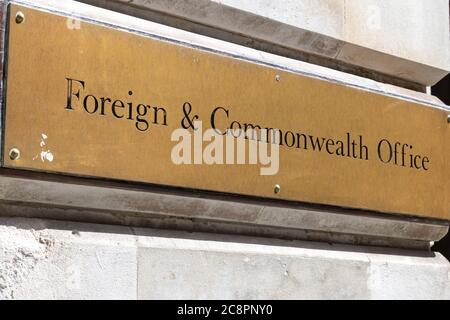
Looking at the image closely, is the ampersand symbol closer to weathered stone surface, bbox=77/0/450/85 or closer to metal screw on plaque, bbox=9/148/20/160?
weathered stone surface, bbox=77/0/450/85

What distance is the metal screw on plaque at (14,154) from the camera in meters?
2.89

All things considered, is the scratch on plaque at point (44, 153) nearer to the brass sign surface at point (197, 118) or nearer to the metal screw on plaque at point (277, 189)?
the brass sign surface at point (197, 118)

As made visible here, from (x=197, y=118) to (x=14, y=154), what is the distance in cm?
75

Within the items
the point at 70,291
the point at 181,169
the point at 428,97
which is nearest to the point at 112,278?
the point at 70,291

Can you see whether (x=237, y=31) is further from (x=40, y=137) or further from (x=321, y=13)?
(x=40, y=137)

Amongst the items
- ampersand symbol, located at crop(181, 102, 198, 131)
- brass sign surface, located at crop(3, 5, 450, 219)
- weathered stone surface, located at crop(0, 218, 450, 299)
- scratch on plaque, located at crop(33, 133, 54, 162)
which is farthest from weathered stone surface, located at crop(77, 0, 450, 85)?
weathered stone surface, located at crop(0, 218, 450, 299)

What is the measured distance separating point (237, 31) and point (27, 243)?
3.99 ft

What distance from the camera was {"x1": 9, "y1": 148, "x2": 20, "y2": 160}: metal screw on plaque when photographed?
2891mm

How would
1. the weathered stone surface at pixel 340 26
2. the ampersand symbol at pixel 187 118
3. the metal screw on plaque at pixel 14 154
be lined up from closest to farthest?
the metal screw on plaque at pixel 14 154, the ampersand symbol at pixel 187 118, the weathered stone surface at pixel 340 26

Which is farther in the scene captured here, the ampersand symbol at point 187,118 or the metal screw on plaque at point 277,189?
the metal screw on plaque at point 277,189

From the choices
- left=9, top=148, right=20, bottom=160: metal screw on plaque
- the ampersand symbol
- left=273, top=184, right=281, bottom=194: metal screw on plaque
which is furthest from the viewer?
left=273, top=184, right=281, bottom=194: metal screw on plaque

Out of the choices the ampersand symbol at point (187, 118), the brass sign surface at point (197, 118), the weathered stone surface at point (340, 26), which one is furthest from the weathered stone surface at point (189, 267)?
the weathered stone surface at point (340, 26)

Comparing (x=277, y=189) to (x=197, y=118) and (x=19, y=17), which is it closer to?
(x=197, y=118)

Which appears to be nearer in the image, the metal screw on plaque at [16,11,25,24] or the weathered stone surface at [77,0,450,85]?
the metal screw on plaque at [16,11,25,24]
